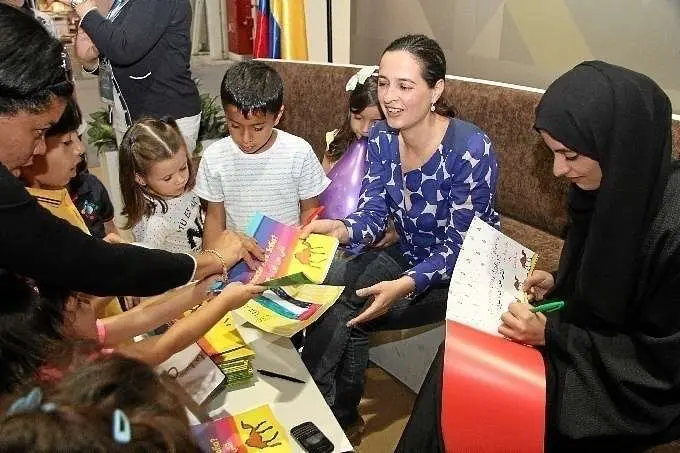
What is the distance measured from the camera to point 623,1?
2.39 m

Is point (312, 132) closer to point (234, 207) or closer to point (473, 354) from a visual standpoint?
point (234, 207)

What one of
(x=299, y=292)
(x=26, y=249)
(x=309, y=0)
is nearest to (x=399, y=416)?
(x=299, y=292)

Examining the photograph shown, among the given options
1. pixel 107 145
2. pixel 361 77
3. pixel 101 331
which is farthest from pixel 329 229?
pixel 107 145

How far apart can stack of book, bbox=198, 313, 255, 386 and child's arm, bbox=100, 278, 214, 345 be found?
10 cm

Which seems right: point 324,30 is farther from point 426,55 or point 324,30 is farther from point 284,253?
point 284,253

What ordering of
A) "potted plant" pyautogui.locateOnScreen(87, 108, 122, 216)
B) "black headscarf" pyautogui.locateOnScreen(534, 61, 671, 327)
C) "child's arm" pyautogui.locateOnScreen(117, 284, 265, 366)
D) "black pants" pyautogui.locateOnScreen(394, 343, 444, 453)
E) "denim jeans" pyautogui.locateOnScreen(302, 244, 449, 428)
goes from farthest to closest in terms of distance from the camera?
"potted plant" pyautogui.locateOnScreen(87, 108, 122, 216), "denim jeans" pyautogui.locateOnScreen(302, 244, 449, 428), "black pants" pyautogui.locateOnScreen(394, 343, 444, 453), "child's arm" pyautogui.locateOnScreen(117, 284, 265, 366), "black headscarf" pyautogui.locateOnScreen(534, 61, 671, 327)

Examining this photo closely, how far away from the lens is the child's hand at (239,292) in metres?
A: 1.44

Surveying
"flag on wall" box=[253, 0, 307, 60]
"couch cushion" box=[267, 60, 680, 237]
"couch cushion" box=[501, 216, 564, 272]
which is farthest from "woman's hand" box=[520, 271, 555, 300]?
"flag on wall" box=[253, 0, 307, 60]

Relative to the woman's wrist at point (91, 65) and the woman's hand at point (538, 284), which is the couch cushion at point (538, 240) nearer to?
the woman's hand at point (538, 284)

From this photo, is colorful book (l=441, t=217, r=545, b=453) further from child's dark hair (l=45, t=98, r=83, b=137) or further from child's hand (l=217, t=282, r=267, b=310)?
child's dark hair (l=45, t=98, r=83, b=137)

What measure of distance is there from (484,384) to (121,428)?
0.83 meters

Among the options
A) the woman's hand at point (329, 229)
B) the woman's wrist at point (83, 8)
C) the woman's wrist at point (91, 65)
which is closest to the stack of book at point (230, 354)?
the woman's hand at point (329, 229)

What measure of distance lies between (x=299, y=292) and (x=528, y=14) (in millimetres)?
1859

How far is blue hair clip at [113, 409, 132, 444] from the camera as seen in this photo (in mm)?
668
